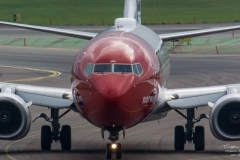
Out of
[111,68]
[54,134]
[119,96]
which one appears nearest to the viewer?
[119,96]

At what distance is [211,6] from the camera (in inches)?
5074

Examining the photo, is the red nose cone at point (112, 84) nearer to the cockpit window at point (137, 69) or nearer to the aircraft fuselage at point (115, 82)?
the aircraft fuselage at point (115, 82)

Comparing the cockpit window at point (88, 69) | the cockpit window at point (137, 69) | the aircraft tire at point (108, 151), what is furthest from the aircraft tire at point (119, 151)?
the cockpit window at point (88, 69)

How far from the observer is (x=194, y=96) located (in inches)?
916

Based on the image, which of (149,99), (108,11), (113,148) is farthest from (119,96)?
(108,11)

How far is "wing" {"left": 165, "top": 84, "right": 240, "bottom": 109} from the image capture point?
2283 cm

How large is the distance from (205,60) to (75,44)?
62.2ft

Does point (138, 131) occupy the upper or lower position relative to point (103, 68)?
lower

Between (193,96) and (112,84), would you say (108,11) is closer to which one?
(193,96)

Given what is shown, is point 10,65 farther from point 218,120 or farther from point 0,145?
point 218,120

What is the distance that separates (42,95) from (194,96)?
4.87m

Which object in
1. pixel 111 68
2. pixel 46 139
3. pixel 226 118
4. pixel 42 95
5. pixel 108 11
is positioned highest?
pixel 108 11

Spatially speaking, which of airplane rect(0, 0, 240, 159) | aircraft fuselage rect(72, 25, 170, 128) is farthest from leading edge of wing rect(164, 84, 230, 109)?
aircraft fuselage rect(72, 25, 170, 128)

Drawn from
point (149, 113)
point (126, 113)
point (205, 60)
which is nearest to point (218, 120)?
point (149, 113)
